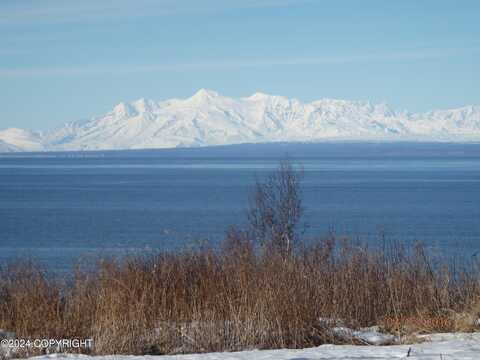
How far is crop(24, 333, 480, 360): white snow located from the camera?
8234 millimetres

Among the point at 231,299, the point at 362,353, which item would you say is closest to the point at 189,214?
the point at 231,299

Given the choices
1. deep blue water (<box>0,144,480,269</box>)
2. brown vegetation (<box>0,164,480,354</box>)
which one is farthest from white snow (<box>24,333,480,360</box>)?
deep blue water (<box>0,144,480,269</box>)

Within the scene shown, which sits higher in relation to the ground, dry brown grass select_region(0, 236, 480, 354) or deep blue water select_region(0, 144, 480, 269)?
dry brown grass select_region(0, 236, 480, 354)

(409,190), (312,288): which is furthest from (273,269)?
(409,190)

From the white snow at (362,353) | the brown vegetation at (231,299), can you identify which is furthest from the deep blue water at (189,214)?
the white snow at (362,353)

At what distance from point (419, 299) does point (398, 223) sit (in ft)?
168

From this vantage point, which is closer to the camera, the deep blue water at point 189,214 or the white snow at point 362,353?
the white snow at point 362,353

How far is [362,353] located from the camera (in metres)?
8.54

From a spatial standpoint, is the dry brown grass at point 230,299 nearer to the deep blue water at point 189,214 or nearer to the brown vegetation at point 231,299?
the brown vegetation at point 231,299

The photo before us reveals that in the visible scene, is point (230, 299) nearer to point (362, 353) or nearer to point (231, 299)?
point (231, 299)

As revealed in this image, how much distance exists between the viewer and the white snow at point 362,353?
8.23 m

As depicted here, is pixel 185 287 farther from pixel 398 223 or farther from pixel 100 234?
pixel 398 223

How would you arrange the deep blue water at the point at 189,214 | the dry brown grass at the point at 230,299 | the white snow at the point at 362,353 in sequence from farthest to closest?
the deep blue water at the point at 189,214, the dry brown grass at the point at 230,299, the white snow at the point at 362,353

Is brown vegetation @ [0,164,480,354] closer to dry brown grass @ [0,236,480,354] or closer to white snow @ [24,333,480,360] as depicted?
dry brown grass @ [0,236,480,354]
